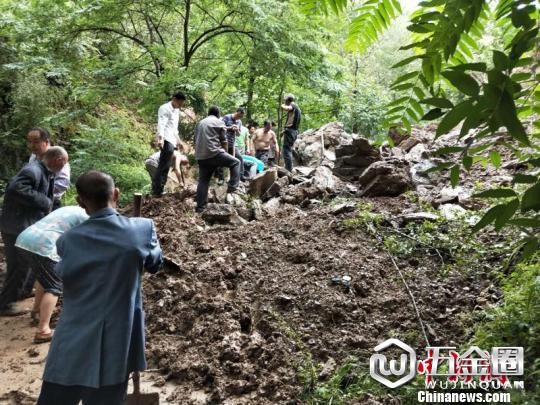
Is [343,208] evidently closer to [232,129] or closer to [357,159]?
[232,129]

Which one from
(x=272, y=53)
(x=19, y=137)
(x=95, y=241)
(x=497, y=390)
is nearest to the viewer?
(x=95, y=241)

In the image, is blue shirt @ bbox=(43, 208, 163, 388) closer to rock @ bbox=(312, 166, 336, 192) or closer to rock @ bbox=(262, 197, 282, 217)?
rock @ bbox=(262, 197, 282, 217)

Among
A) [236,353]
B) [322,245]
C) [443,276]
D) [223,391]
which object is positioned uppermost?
[322,245]

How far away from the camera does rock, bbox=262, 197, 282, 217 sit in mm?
7477

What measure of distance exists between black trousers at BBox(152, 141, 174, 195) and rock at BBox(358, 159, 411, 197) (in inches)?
129

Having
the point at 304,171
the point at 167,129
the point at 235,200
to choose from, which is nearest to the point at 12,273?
the point at 167,129

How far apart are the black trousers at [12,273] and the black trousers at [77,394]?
2885 millimetres

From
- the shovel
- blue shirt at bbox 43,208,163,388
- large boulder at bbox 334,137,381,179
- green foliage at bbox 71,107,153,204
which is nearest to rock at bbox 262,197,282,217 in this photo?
large boulder at bbox 334,137,381,179

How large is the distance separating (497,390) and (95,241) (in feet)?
7.69

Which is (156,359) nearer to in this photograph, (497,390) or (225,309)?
(225,309)

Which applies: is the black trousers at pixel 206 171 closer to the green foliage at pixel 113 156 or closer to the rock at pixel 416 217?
the green foliage at pixel 113 156

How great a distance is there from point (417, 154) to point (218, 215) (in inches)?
196

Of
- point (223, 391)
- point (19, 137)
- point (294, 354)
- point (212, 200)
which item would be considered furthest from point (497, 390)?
point (19, 137)

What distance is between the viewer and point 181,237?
628cm
